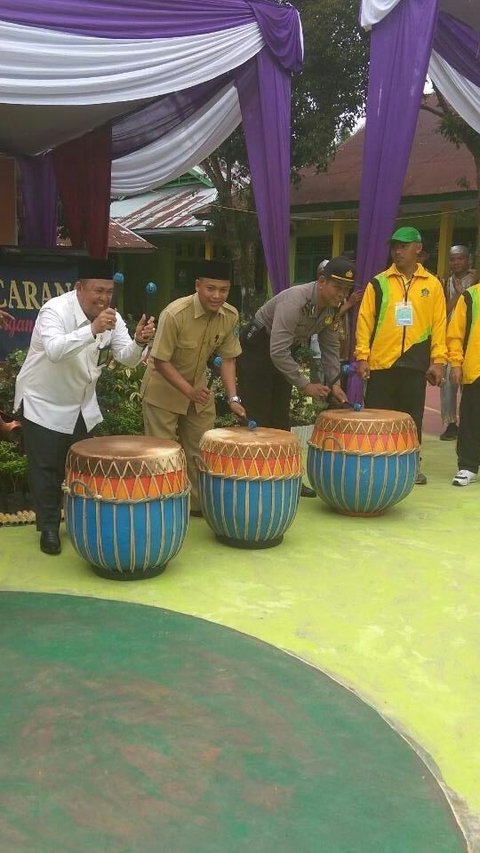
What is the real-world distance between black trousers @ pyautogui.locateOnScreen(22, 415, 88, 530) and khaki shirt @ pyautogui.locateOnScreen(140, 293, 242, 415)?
0.56 metres

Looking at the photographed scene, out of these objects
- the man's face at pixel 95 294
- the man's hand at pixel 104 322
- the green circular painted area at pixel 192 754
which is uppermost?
the man's face at pixel 95 294

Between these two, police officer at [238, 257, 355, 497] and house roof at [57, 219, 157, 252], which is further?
house roof at [57, 219, 157, 252]

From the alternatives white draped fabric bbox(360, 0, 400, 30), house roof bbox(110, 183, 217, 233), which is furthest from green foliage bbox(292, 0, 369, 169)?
white draped fabric bbox(360, 0, 400, 30)

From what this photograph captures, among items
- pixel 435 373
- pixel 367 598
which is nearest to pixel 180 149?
pixel 435 373

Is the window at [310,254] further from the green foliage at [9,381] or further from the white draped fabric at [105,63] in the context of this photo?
the green foliage at [9,381]

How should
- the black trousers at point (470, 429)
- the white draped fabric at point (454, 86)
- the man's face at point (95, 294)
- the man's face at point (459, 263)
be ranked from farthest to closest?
the man's face at point (459, 263), the white draped fabric at point (454, 86), the black trousers at point (470, 429), the man's face at point (95, 294)

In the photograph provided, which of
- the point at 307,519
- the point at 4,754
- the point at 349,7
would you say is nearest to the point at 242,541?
the point at 307,519

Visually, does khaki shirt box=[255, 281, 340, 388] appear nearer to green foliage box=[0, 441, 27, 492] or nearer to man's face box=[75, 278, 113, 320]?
man's face box=[75, 278, 113, 320]

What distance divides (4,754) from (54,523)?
1.91 m

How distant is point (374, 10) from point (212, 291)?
8.07ft

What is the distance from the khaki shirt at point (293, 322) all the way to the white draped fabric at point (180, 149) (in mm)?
3120

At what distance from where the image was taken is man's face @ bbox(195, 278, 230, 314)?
427 centimetres

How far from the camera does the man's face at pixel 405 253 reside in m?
5.15

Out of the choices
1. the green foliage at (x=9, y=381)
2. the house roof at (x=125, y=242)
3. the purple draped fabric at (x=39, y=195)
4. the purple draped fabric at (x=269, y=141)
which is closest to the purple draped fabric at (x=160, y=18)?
the purple draped fabric at (x=269, y=141)
